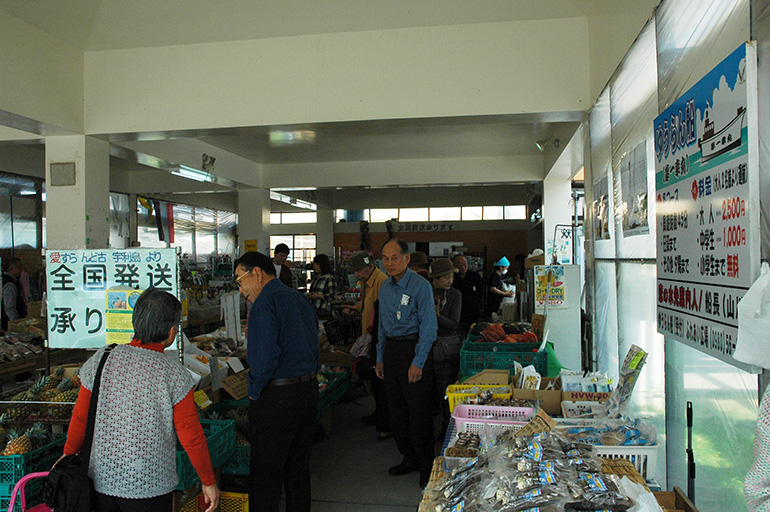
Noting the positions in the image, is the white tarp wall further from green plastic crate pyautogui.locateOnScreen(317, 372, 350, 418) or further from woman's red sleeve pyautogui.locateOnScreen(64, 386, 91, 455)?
woman's red sleeve pyautogui.locateOnScreen(64, 386, 91, 455)

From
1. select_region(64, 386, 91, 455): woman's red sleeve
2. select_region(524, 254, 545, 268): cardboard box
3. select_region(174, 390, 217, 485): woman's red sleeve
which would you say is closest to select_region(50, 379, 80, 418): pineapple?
select_region(64, 386, 91, 455): woman's red sleeve

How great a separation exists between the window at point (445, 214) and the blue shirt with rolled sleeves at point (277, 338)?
674 inches

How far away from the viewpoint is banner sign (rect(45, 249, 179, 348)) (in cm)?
350

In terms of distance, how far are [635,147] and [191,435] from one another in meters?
2.68

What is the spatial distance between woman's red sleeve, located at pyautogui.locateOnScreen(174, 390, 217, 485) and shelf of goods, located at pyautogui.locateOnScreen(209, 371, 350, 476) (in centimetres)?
113

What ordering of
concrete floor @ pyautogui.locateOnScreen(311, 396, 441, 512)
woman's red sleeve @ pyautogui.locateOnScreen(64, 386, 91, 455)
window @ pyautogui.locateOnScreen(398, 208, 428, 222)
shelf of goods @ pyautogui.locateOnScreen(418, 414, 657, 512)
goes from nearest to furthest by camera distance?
shelf of goods @ pyautogui.locateOnScreen(418, 414, 657, 512)
woman's red sleeve @ pyautogui.locateOnScreen(64, 386, 91, 455)
concrete floor @ pyautogui.locateOnScreen(311, 396, 441, 512)
window @ pyautogui.locateOnScreen(398, 208, 428, 222)

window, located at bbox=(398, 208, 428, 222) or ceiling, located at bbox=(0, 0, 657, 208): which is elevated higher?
ceiling, located at bbox=(0, 0, 657, 208)

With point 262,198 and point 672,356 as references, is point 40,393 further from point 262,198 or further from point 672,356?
point 262,198

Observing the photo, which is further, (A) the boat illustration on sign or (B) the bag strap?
(B) the bag strap

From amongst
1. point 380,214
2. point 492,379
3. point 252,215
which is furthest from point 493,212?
point 492,379

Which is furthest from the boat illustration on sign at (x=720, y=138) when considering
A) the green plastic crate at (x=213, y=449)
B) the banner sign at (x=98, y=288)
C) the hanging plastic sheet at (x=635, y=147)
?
the banner sign at (x=98, y=288)

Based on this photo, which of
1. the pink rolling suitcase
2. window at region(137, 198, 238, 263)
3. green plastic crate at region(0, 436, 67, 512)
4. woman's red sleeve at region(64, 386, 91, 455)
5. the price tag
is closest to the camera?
woman's red sleeve at region(64, 386, 91, 455)

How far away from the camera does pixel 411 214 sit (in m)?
20.3

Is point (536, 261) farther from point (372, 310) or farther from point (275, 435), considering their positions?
point (275, 435)
